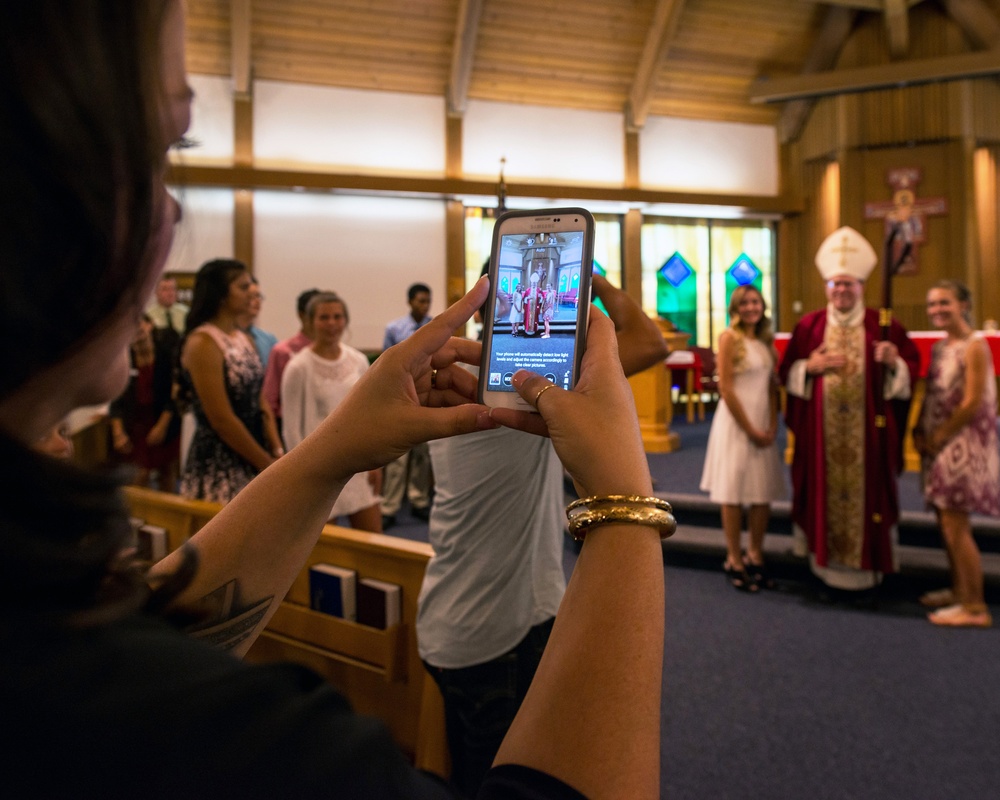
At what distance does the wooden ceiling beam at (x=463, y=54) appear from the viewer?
930cm

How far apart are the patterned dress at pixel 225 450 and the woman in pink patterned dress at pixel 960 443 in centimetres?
305

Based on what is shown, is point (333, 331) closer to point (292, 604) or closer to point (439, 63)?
point (292, 604)

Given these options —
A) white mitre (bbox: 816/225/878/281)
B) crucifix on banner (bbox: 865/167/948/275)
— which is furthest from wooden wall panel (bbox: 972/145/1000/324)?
white mitre (bbox: 816/225/878/281)

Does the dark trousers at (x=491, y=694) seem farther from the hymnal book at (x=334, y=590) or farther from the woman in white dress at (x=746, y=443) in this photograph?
the woman in white dress at (x=746, y=443)

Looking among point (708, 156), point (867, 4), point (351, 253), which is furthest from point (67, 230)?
point (708, 156)

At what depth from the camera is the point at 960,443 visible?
357 centimetres

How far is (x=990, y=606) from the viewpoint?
3895mm

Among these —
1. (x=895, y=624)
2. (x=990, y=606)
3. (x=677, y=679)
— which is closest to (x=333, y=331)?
(x=677, y=679)

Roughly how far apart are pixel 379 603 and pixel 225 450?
116 cm

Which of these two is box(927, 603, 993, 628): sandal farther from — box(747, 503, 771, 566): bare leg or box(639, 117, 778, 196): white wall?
box(639, 117, 778, 196): white wall

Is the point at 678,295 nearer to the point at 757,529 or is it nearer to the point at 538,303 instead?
the point at 757,529

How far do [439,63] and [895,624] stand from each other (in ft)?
29.8

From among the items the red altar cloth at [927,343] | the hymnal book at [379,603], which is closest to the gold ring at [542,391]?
the hymnal book at [379,603]

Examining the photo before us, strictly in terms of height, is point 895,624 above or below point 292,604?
below
